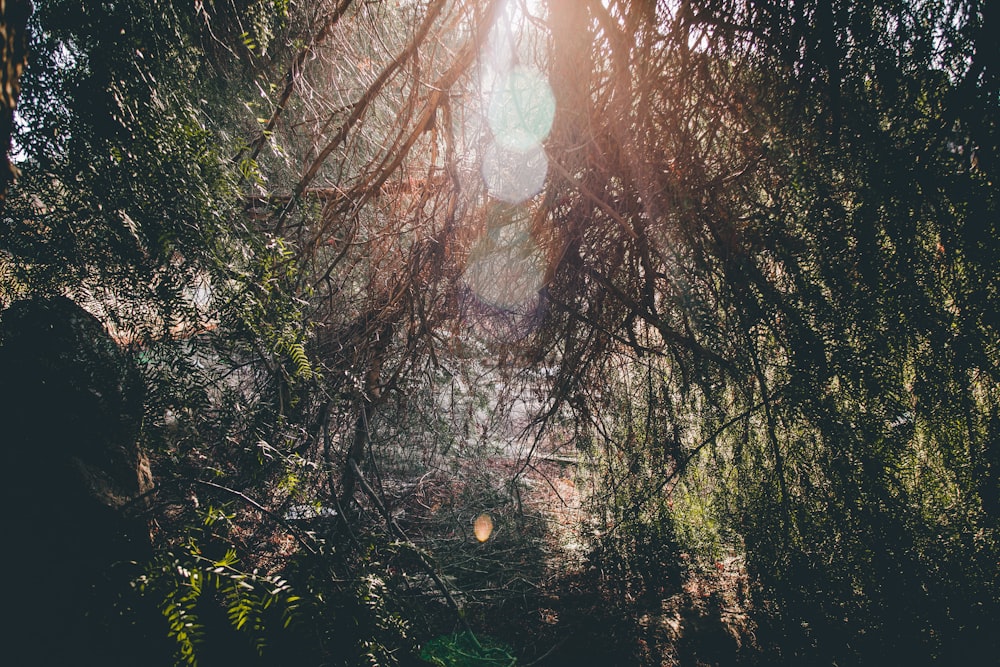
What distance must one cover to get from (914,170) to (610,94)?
1.26 meters

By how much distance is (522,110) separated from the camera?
2725 mm

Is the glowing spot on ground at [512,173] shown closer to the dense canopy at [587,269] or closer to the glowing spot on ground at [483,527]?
the dense canopy at [587,269]

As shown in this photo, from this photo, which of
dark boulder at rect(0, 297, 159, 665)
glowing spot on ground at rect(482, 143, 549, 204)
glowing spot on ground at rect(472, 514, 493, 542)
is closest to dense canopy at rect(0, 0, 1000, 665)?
glowing spot on ground at rect(482, 143, 549, 204)

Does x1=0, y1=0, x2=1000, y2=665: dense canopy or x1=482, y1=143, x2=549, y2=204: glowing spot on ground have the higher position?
x1=482, y1=143, x2=549, y2=204: glowing spot on ground

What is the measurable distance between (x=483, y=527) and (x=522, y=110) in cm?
380

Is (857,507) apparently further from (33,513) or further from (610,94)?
(33,513)

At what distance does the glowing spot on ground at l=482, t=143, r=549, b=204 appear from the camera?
9.25 feet

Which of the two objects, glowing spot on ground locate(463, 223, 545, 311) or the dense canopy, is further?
glowing spot on ground locate(463, 223, 545, 311)

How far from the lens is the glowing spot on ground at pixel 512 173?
282 centimetres

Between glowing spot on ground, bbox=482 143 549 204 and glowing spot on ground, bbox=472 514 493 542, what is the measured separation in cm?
324

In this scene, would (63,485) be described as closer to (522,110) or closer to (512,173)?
(512,173)

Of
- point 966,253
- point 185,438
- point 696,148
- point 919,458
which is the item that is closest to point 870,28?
point 696,148

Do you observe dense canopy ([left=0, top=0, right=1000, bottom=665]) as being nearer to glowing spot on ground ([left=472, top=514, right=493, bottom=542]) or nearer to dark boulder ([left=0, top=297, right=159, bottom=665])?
dark boulder ([left=0, top=297, right=159, bottom=665])

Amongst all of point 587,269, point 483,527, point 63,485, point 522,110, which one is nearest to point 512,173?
point 522,110
